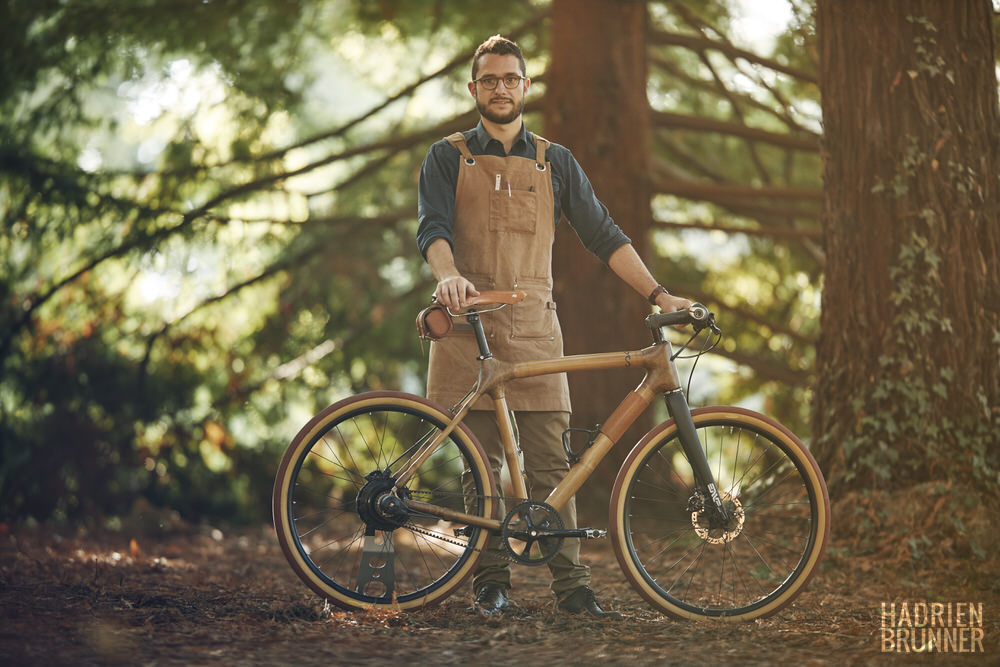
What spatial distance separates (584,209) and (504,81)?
0.55 metres

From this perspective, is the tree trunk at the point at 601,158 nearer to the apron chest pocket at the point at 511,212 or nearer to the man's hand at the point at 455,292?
the apron chest pocket at the point at 511,212

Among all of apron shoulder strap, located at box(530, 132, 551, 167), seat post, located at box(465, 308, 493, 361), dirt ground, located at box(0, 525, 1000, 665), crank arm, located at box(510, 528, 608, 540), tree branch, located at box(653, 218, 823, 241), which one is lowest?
dirt ground, located at box(0, 525, 1000, 665)

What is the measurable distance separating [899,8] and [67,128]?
16.5 ft

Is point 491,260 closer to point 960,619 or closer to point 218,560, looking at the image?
point 960,619

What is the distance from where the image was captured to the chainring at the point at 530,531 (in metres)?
3.25

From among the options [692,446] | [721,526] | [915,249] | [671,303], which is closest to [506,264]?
[671,303]

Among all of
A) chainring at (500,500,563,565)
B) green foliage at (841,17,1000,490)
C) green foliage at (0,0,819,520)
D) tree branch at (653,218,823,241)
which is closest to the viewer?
chainring at (500,500,563,565)

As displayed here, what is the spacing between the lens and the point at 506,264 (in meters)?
3.45

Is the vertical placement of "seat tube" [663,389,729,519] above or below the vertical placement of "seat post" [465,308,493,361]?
below

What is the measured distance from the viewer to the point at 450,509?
10.9 ft

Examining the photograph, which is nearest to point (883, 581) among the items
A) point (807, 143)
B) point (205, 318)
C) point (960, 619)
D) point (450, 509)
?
point (960, 619)

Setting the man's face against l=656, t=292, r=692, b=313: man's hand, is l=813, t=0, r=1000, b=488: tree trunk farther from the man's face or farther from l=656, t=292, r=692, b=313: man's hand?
the man's face

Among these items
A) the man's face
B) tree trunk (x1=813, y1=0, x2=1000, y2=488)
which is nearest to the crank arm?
the man's face

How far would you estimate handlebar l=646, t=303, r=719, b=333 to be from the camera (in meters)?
3.27
